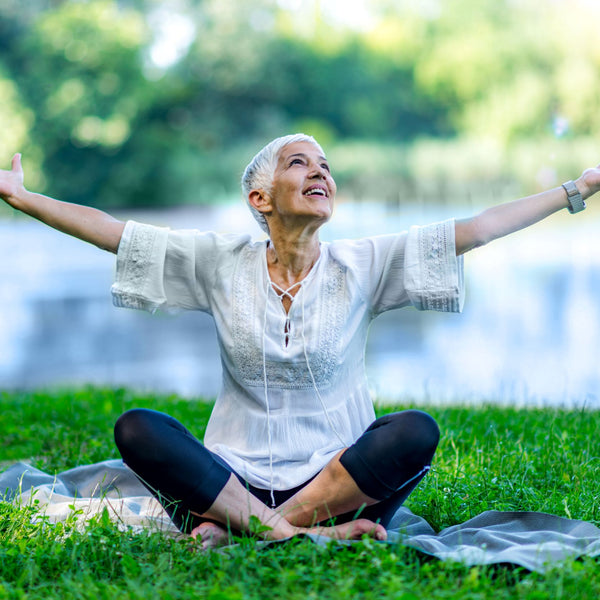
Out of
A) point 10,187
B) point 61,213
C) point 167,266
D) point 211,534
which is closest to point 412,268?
point 167,266

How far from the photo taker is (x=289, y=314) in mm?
3250

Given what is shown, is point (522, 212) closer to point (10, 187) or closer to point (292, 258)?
point (292, 258)

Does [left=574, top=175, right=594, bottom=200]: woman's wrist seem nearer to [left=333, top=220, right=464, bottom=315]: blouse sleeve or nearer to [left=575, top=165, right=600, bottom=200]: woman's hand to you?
[left=575, top=165, right=600, bottom=200]: woman's hand


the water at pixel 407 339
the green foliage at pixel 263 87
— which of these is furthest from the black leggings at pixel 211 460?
the green foliage at pixel 263 87

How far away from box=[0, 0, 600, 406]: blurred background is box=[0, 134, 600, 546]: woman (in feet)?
21.5

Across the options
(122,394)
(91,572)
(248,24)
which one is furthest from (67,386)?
(248,24)

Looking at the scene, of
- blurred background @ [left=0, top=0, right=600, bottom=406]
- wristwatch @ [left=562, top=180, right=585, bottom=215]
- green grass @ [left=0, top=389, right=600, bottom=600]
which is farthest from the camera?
blurred background @ [left=0, top=0, right=600, bottom=406]

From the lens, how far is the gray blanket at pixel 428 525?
2717 mm

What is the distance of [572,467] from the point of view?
3762 millimetres

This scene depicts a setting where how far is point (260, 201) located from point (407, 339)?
6829mm

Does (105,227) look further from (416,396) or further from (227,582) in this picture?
(416,396)

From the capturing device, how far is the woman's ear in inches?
132

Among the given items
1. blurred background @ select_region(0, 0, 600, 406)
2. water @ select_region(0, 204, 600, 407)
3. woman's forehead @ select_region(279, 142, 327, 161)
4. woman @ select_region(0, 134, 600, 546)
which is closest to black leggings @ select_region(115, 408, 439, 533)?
woman @ select_region(0, 134, 600, 546)

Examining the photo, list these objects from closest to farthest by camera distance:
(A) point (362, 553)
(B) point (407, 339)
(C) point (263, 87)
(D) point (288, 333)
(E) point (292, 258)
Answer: (A) point (362, 553), (D) point (288, 333), (E) point (292, 258), (B) point (407, 339), (C) point (263, 87)
